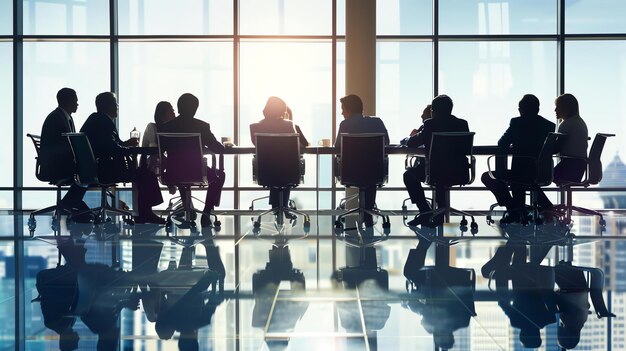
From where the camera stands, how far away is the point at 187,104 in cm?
633

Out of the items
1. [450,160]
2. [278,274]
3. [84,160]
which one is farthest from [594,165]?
[84,160]

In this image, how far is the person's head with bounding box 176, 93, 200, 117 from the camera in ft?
20.7

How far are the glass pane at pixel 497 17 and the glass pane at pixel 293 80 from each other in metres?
1.71

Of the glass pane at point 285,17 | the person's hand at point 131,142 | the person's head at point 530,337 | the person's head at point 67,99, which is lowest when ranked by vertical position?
the person's head at point 530,337

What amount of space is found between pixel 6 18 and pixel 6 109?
1.23m

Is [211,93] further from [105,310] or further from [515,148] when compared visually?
[105,310]

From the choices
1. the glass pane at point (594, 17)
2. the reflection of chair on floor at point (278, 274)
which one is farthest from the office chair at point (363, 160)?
Answer: the glass pane at point (594, 17)

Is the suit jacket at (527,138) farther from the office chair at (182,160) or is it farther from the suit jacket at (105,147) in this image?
the suit jacket at (105,147)

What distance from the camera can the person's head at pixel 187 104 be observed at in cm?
632

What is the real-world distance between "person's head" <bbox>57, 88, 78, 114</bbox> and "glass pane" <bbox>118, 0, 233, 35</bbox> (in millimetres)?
2906

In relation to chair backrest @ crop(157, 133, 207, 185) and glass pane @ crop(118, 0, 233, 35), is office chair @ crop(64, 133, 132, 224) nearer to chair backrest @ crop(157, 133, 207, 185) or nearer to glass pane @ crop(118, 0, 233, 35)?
chair backrest @ crop(157, 133, 207, 185)

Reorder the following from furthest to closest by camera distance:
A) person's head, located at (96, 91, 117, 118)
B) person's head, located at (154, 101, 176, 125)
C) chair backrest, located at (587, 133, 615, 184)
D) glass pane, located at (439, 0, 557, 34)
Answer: glass pane, located at (439, 0, 557, 34) → person's head, located at (154, 101, 176, 125) → chair backrest, located at (587, 133, 615, 184) → person's head, located at (96, 91, 117, 118)

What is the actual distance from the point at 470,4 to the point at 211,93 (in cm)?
374

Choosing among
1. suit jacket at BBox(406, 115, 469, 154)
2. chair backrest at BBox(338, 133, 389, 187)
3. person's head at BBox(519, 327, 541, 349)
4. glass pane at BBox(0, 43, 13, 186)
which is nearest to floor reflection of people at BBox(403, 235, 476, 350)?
person's head at BBox(519, 327, 541, 349)
